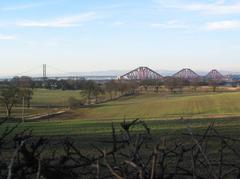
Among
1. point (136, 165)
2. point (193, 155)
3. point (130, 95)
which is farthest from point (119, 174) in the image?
point (130, 95)

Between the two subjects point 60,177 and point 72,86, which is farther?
point 72,86

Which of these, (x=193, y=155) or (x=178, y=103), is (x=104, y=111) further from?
(x=193, y=155)

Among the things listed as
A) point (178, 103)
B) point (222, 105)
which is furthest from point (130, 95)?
point (222, 105)

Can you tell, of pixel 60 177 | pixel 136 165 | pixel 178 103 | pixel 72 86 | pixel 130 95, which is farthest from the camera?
pixel 72 86

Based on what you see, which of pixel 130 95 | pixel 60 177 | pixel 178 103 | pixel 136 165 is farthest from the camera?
pixel 130 95

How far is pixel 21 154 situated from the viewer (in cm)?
242

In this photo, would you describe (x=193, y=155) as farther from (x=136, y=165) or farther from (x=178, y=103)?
(x=178, y=103)

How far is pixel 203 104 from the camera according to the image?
9975 centimetres

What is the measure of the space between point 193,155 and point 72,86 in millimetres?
190057

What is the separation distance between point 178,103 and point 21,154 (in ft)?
338

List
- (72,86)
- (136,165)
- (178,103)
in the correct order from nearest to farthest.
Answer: (136,165), (178,103), (72,86)

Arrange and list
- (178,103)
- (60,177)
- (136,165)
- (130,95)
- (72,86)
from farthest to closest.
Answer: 1. (72,86)
2. (130,95)
3. (178,103)
4. (60,177)
5. (136,165)

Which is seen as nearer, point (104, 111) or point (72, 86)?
point (104, 111)

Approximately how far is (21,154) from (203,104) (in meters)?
98.6
